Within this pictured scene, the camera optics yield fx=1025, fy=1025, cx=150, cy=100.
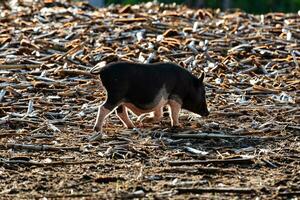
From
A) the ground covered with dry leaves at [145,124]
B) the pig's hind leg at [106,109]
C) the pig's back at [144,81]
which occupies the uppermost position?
the pig's back at [144,81]

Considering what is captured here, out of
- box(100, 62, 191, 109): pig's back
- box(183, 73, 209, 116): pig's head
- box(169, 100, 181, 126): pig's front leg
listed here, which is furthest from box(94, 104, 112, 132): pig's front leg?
box(183, 73, 209, 116): pig's head

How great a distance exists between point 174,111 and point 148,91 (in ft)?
1.58

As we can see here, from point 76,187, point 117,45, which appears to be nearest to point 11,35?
point 117,45

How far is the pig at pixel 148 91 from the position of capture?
10.8 m

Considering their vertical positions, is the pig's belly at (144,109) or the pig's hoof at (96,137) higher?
the pig's belly at (144,109)

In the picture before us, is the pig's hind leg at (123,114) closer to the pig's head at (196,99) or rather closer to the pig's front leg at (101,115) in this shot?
the pig's front leg at (101,115)

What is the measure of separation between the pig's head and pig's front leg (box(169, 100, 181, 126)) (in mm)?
299

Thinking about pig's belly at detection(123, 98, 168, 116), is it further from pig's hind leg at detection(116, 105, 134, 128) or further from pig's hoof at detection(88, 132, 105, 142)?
pig's hoof at detection(88, 132, 105, 142)

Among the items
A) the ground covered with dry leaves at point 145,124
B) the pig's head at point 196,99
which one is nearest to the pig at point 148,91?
the pig's head at point 196,99

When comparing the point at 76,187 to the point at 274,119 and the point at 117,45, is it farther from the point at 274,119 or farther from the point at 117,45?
the point at 117,45

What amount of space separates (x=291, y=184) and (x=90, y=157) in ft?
6.80

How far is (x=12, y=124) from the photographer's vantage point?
36.6ft

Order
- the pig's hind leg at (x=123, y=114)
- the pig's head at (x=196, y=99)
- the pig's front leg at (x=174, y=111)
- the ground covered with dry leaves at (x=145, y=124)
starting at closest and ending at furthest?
1. the ground covered with dry leaves at (x=145, y=124)
2. the pig's hind leg at (x=123, y=114)
3. the pig's front leg at (x=174, y=111)
4. the pig's head at (x=196, y=99)

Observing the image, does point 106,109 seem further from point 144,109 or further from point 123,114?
point 144,109
